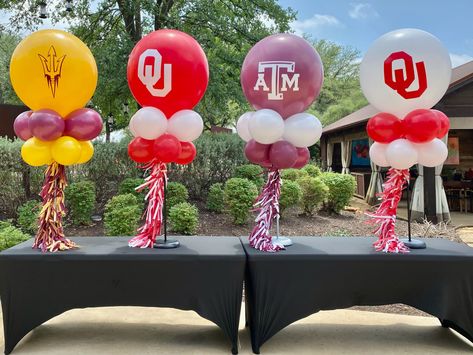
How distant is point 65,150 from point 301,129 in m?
1.83

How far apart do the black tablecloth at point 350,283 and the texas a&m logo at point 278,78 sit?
1.25 metres

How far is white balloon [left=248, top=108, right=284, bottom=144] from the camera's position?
3.05 meters

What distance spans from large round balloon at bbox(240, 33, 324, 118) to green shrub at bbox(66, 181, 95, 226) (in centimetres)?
396

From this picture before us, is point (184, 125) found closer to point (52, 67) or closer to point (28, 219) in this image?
point (52, 67)

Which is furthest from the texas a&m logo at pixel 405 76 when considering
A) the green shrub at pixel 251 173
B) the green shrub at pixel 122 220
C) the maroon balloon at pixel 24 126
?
the green shrub at pixel 251 173

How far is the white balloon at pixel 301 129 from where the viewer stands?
3.13m

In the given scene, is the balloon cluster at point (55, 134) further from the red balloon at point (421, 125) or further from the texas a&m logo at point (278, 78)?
the red balloon at point (421, 125)

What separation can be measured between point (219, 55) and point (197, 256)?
6982 mm

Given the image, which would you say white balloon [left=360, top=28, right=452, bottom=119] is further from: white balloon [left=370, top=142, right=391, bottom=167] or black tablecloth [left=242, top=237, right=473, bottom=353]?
black tablecloth [left=242, top=237, right=473, bottom=353]

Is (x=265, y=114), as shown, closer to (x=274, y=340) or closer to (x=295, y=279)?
(x=295, y=279)

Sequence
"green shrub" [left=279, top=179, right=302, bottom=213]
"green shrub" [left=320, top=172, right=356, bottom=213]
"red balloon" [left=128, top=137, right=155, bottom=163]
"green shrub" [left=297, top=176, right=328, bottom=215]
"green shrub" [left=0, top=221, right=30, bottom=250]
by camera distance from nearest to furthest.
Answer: "red balloon" [left=128, top=137, right=155, bottom=163], "green shrub" [left=0, top=221, right=30, bottom=250], "green shrub" [left=279, top=179, right=302, bottom=213], "green shrub" [left=297, top=176, right=328, bottom=215], "green shrub" [left=320, top=172, right=356, bottom=213]

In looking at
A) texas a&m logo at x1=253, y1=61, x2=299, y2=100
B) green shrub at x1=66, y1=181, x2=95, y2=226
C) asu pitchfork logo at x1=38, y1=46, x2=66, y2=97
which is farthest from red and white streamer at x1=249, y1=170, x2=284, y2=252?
green shrub at x1=66, y1=181, x2=95, y2=226

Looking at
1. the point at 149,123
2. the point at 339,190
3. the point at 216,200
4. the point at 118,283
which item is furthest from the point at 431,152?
the point at 339,190

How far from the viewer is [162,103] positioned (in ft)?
10.5
